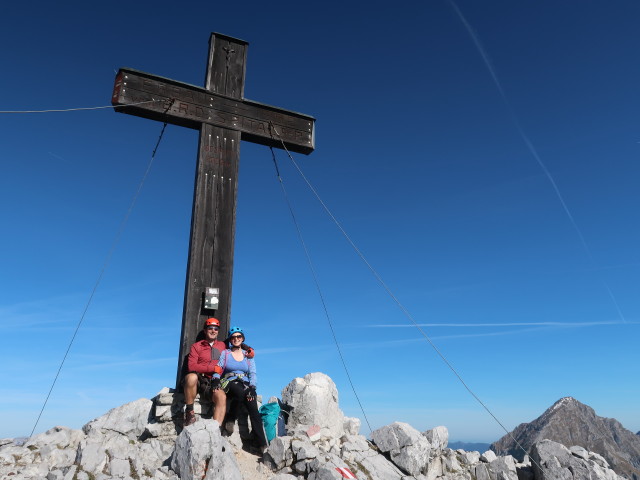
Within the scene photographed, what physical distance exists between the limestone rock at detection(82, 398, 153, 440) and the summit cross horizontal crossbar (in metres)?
5.44

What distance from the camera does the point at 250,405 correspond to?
7.77 meters

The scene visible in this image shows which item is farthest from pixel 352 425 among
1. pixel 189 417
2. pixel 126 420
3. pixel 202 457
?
pixel 126 420

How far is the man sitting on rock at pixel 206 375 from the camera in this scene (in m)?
7.55

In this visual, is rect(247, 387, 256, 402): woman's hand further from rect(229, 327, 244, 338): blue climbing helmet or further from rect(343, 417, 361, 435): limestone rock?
rect(343, 417, 361, 435): limestone rock

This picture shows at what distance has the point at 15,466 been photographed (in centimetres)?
621

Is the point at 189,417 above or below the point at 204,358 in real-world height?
below

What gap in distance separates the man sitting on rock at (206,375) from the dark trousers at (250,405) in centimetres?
24

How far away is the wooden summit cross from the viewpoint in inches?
341

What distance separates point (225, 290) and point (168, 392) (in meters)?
2.03

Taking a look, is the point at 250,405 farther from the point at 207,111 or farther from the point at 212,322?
the point at 207,111

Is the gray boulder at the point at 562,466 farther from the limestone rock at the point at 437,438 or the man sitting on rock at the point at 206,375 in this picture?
the man sitting on rock at the point at 206,375

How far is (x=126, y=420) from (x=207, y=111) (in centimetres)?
602

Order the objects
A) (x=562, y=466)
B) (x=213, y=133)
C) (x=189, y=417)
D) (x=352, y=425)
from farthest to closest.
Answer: (x=562, y=466)
(x=213, y=133)
(x=352, y=425)
(x=189, y=417)

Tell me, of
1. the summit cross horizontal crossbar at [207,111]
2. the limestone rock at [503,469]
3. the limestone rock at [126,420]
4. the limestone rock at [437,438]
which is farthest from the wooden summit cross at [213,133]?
the limestone rock at [503,469]
